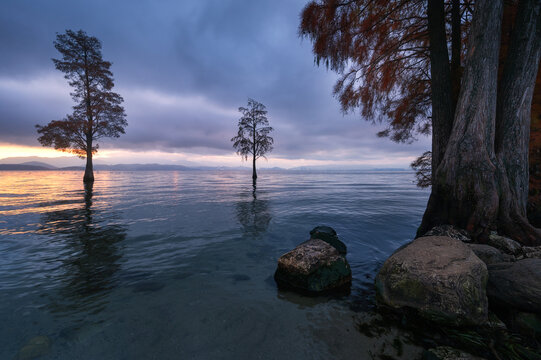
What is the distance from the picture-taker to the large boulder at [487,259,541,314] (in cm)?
256

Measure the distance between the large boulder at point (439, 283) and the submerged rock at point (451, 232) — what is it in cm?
182

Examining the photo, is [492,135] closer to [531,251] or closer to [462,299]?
[531,251]

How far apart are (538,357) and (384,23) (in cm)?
916

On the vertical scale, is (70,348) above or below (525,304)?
below

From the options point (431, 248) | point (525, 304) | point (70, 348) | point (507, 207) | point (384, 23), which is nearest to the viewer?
point (70, 348)

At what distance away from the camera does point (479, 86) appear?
4.84 meters

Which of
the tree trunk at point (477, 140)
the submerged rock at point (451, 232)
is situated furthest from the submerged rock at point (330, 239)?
the tree trunk at point (477, 140)

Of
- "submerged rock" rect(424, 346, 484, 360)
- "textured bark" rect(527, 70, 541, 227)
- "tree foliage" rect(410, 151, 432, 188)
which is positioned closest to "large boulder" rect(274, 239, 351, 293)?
"submerged rock" rect(424, 346, 484, 360)

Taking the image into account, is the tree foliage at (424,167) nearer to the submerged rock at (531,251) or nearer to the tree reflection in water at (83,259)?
the submerged rock at (531,251)

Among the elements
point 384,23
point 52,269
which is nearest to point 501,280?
point 52,269

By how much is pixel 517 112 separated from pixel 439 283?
5175mm

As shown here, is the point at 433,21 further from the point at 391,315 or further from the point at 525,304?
the point at 391,315

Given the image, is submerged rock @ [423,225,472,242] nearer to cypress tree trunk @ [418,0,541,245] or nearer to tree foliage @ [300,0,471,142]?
cypress tree trunk @ [418,0,541,245]

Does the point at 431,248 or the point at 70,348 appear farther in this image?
the point at 431,248
